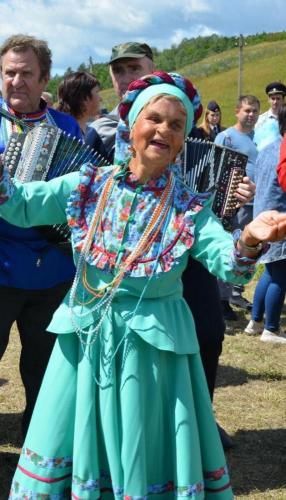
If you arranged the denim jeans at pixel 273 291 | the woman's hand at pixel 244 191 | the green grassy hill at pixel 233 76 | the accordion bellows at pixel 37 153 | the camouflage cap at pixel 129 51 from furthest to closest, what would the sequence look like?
the green grassy hill at pixel 233 76
the denim jeans at pixel 273 291
the camouflage cap at pixel 129 51
the woman's hand at pixel 244 191
the accordion bellows at pixel 37 153

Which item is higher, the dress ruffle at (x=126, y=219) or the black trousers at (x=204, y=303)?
the dress ruffle at (x=126, y=219)

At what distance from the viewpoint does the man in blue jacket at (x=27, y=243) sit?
3.54 meters

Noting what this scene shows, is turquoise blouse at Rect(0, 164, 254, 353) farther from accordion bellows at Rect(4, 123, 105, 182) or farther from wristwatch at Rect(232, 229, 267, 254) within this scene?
accordion bellows at Rect(4, 123, 105, 182)

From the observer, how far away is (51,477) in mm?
2729

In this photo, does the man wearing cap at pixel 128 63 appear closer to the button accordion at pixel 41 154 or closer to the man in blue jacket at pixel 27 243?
the man in blue jacket at pixel 27 243

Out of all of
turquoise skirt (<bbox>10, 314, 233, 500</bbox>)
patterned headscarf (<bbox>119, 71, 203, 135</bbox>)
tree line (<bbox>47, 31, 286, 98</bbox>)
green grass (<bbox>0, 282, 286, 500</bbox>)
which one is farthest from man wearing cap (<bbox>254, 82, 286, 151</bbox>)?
tree line (<bbox>47, 31, 286, 98</bbox>)

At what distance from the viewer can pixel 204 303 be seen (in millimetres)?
3734

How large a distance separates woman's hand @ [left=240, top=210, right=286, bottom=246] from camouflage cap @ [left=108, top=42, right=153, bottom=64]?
67.6 inches

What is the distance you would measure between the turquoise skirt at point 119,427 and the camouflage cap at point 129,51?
5.50 ft

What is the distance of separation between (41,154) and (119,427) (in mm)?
1287

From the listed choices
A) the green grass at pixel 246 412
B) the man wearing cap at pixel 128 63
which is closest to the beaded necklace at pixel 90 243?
the man wearing cap at pixel 128 63

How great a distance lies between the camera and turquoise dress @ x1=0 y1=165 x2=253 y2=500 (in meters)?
2.66

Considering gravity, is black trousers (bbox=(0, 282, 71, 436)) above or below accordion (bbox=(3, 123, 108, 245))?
below

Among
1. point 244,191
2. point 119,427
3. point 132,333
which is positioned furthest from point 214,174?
point 119,427
